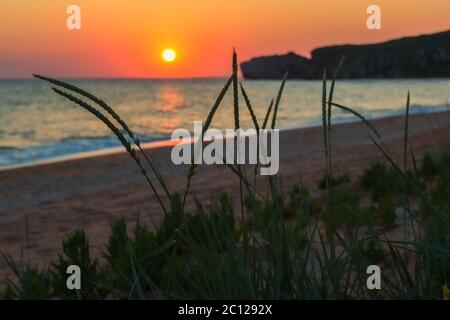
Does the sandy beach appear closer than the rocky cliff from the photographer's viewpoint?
Yes

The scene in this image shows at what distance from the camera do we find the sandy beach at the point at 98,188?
7926mm

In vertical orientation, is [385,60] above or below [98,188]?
above

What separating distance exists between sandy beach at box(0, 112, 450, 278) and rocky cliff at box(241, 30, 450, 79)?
383 ft

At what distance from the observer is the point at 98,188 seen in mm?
12336

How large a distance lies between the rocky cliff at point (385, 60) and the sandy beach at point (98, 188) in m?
117

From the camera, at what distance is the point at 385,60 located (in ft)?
500

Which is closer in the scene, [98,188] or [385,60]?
[98,188]

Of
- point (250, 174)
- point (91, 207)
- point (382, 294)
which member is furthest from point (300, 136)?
point (382, 294)

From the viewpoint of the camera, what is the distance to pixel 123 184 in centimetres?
1259

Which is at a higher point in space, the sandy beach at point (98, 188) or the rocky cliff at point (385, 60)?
the rocky cliff at point (385, 60)

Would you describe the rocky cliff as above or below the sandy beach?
above

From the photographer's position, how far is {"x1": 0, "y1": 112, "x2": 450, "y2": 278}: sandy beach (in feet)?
26.0

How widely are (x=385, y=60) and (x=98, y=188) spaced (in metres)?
150
